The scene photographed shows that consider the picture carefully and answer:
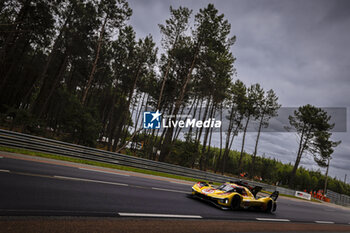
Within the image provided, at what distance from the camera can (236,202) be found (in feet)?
24.0

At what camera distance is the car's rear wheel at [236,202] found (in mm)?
7204

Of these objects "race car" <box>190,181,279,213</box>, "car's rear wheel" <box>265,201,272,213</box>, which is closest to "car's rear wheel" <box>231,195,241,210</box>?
"race car" <box>190,181,279,213</box>

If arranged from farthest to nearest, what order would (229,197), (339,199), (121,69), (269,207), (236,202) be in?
(339,199)
(121,69)
(269,207)
(236,202)
(229,197)

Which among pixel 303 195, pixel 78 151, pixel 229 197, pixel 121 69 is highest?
pixel 121 69

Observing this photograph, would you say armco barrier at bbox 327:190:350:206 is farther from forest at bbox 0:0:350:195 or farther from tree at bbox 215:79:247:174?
tree at bbox 215:79:247:174

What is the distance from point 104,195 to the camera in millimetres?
5371

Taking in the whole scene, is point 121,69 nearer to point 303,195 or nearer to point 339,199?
point 303,195

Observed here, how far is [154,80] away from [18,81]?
20.9 metres

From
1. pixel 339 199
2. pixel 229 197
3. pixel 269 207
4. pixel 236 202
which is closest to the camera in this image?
pixel 229 197

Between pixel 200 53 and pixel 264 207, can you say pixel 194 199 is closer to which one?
pixel 264 207

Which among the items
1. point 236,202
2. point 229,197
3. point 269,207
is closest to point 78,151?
point 229,197

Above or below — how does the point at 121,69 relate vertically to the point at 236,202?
above

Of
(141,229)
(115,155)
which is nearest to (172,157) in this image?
(115,155)

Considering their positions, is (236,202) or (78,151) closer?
(236,202)
